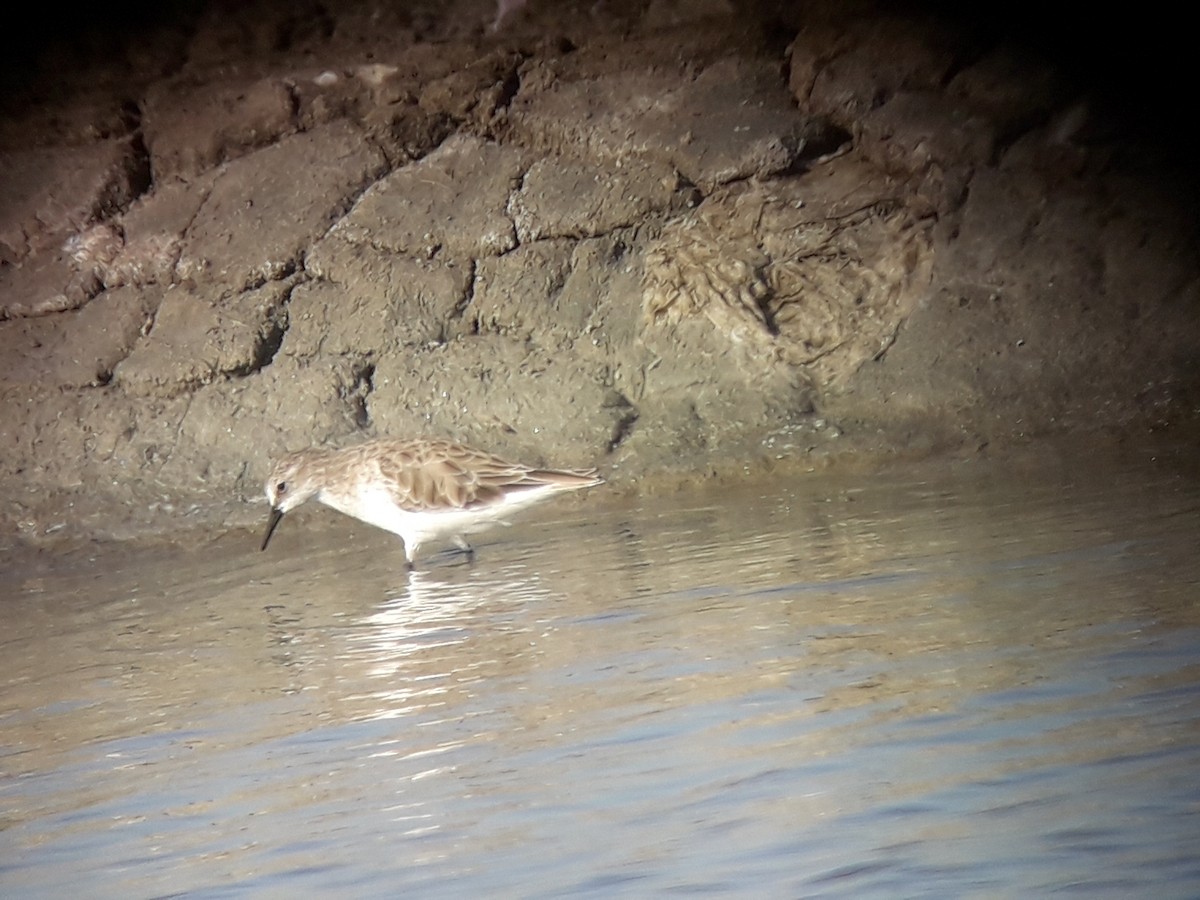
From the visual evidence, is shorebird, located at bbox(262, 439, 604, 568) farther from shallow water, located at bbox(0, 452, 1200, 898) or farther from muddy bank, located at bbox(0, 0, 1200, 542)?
muddy bank, located at bbox(0, 0, 1200, 542)

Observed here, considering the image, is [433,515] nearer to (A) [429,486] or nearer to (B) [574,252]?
(A) [429,486]

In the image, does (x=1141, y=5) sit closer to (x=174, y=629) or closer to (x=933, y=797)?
(x=174, y=629)

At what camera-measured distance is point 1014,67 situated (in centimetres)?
939

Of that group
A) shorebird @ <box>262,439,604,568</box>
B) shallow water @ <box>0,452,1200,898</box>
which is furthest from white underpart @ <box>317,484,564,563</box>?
shallow water @ <box>0,452,1200,898</box>

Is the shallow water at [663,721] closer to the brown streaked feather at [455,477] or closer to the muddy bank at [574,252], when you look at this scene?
the brown streaked feather at [455,477]

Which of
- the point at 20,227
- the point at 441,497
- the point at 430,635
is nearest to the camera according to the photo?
the point at 430,635

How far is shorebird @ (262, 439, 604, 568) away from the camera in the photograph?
676cm

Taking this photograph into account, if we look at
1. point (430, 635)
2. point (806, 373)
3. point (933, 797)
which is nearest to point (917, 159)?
point (806, 373)

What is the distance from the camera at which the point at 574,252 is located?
31.0ft

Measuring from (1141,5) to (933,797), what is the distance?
26.2 feet

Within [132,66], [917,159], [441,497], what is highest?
[132,66]

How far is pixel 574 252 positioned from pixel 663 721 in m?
6.18

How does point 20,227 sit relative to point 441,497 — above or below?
above

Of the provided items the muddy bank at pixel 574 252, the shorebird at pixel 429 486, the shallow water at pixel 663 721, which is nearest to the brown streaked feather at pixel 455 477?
the shorebird at pixel 429 486
